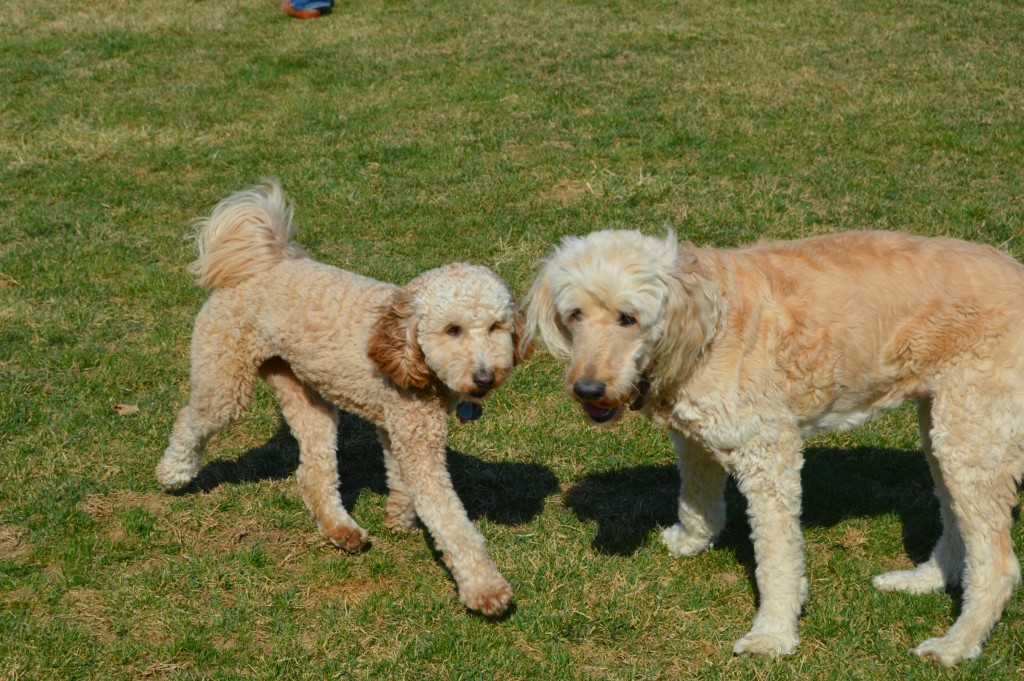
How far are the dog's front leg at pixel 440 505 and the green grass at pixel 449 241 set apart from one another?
0.73ft

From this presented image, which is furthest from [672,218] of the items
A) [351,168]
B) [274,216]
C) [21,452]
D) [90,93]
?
[90,93]

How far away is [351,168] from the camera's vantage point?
34.9 feet

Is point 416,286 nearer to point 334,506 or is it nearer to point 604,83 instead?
point 334,506

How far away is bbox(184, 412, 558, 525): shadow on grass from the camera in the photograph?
Answer: 592cm

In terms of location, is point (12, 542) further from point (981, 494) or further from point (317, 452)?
point (981, 494)

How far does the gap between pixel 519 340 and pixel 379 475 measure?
1.82m

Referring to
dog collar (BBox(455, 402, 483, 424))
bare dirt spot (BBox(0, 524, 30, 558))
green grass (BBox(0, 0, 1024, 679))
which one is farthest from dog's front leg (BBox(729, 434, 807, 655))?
bare dirt spot (BBox(0, 524, 30, 558))

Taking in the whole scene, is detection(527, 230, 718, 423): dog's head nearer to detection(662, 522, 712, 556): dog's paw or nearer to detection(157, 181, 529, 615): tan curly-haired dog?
detection(157, 181, 529, 615): tan curly-haired dog

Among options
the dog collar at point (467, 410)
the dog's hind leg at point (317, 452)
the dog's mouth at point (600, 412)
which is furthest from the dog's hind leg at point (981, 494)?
the dog's hind leg at point (317, 452)

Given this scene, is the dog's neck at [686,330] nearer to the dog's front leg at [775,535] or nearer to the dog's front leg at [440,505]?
the dog's front leg at [775,535]

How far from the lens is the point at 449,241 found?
9.06 meters

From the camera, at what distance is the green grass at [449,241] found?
4906 millimetres

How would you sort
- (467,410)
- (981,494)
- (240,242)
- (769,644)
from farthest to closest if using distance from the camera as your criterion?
(240,242), (467,410), (769,644), (981,494)

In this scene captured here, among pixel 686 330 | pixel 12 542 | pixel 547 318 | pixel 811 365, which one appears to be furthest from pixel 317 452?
→ pixel 811 365
